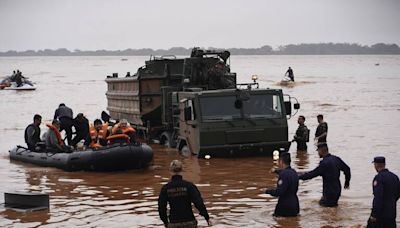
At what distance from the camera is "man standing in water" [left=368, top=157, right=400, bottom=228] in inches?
376

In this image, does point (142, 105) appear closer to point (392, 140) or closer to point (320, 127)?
point (320, 127)

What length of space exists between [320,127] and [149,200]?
6054mm

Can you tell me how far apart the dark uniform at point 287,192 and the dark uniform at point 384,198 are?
1.46m

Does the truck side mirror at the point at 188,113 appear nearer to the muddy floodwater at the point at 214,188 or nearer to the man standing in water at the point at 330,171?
the muddy floodwater at the point at 214,188

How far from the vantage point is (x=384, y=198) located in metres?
9.62

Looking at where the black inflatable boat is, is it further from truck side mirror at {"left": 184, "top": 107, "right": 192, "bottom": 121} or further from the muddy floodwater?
truck side mirror at {"left": 184, "top": 107, "right": 192, "bottom": 121}

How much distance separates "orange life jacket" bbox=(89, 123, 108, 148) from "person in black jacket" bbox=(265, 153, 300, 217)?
7418 mm

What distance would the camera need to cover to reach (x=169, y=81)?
2192 cm

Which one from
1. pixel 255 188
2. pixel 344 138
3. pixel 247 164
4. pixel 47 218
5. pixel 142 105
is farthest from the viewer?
pixel 344 138

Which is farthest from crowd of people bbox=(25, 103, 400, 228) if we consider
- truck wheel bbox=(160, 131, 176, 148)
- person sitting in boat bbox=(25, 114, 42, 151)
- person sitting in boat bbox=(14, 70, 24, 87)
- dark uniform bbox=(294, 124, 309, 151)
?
person sitting in boat bbox=(14, 70, 24, 87)

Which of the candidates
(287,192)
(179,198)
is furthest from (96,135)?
(179,198)

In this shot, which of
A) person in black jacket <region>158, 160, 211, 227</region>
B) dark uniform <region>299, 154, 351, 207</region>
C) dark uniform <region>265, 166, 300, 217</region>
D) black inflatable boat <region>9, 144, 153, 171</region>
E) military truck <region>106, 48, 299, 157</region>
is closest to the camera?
person in black jacket <region>158, 160, 211, 227</region>

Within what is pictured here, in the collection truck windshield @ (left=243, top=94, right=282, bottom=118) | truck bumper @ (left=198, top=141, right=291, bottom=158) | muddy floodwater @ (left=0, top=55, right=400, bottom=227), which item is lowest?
muddy floodwater @ (left=0, top=55, right=400, bottom=227)

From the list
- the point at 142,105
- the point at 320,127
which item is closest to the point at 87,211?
the point at 320,127
